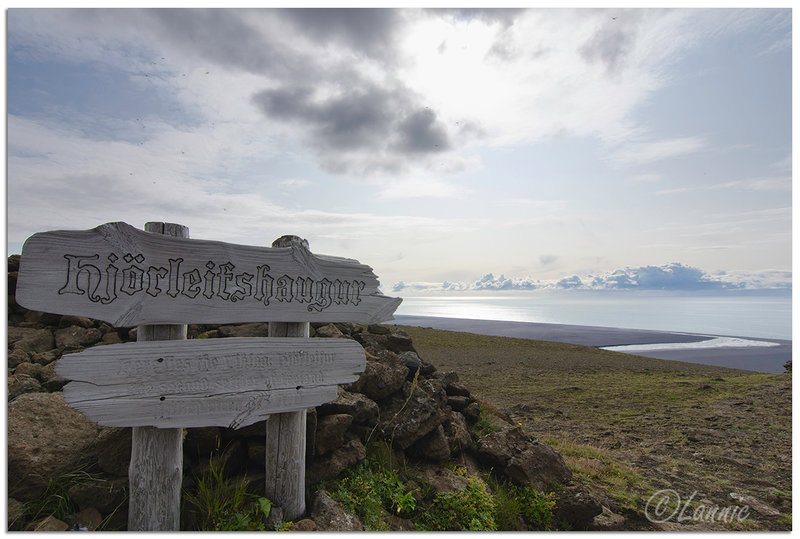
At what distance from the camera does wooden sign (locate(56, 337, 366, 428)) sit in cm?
352

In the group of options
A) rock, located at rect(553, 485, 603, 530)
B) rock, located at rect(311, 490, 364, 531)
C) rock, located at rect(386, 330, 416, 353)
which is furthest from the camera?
rock, located at rect(386, 330, 416, 353)

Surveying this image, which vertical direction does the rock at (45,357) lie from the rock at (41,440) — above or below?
above

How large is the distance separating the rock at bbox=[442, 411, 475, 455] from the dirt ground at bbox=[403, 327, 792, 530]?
1.95 meters

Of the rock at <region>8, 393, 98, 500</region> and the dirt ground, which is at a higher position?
the rock at <region>8, 393, 98, 500</region>

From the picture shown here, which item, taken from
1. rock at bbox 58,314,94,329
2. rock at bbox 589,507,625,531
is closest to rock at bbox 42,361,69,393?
rock at bbox 58,314,94,329

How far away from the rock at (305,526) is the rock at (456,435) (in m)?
2.35

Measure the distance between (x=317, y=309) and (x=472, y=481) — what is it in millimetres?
3003

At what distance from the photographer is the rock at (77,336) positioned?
5.61 m

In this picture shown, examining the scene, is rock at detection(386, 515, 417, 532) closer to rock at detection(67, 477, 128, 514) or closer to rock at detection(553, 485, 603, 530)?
rock at detection(553, 485, 603, 530)

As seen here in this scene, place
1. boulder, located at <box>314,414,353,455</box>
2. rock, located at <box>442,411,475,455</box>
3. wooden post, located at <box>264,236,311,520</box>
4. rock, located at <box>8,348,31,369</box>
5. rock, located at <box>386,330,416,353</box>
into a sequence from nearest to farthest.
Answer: wooden post, located at <box>264,236,311,520</box>, boulder, located at <box>314,414,353,455</box>, rock, located at <box>8,348,31,369</box>, rock, located at <box>442,411,475,455</box>, rock, located at <box>386,330,416,353</box>

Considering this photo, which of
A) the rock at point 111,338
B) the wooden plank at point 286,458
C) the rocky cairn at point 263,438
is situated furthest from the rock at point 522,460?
the rock at point 111,338

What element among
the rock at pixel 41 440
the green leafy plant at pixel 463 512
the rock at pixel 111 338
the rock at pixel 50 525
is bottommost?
Result: the green leafy plant at pixel 463 512

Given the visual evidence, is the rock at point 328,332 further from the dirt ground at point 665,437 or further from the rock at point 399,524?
the dirt ground at point 665,437

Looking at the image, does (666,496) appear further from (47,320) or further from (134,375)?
(47,320)
